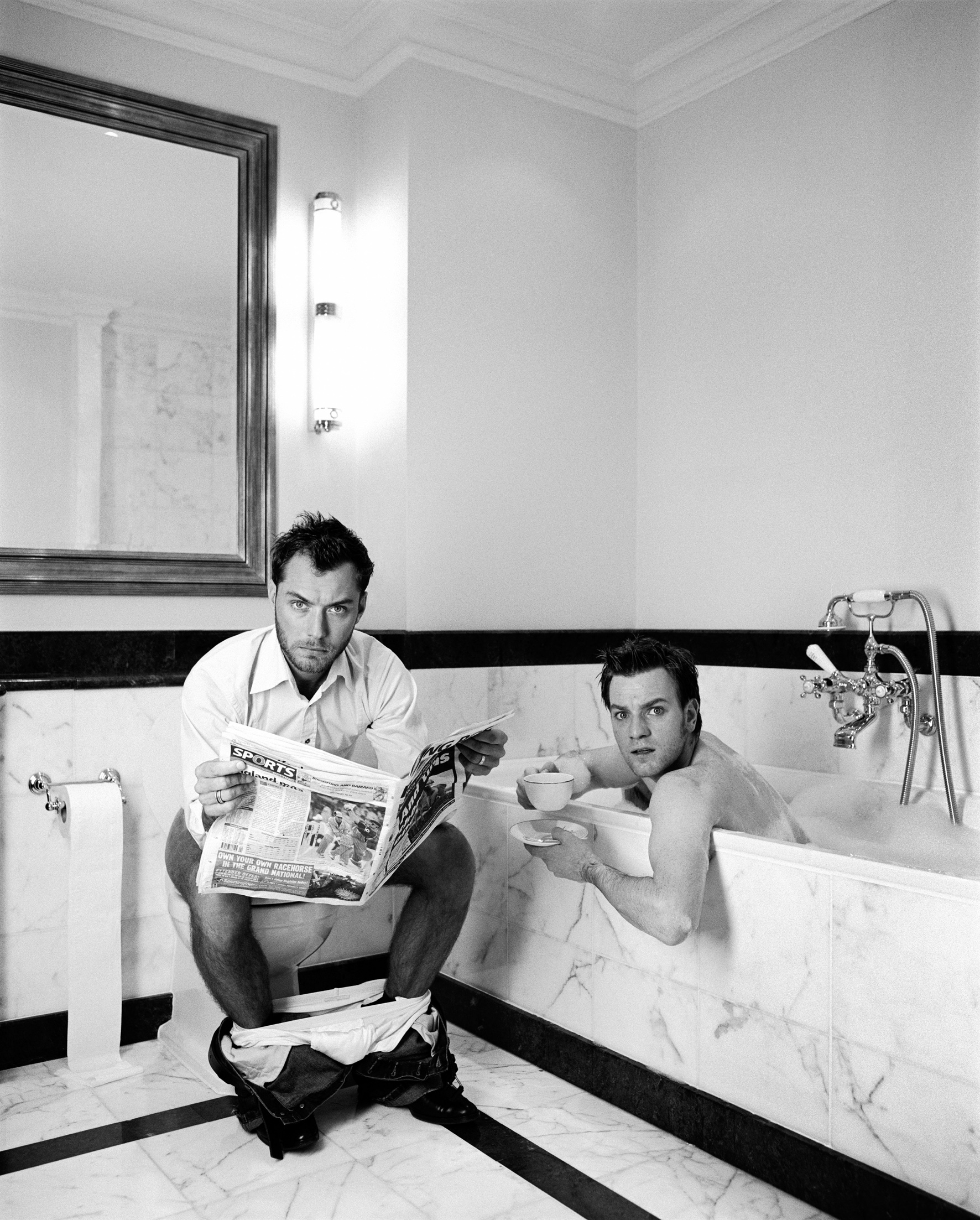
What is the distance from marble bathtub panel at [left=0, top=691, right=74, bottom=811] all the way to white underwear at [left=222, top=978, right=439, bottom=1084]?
0.74m

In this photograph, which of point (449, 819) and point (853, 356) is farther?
point (853, 356)

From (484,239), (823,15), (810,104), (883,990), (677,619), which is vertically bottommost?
(883,990)

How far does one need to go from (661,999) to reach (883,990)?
0.47 metres

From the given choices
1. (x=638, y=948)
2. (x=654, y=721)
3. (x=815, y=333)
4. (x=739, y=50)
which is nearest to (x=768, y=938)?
(x=638, y=948)

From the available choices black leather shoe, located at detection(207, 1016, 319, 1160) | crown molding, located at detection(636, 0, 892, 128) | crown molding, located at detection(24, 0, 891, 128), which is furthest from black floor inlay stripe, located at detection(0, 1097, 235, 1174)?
crown molding, located at detection(636, 0, 892, 128)

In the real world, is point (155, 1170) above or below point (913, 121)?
below

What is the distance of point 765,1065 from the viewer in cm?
178

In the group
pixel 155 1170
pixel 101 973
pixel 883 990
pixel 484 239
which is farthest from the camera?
pixel 484 239

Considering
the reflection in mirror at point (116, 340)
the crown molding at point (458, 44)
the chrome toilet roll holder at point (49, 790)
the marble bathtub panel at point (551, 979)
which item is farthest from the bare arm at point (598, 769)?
the crown molding at point (458, 44)

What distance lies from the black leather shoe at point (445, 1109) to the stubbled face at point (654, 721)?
69 cm

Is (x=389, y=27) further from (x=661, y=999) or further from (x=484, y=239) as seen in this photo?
(x=661, y=999)

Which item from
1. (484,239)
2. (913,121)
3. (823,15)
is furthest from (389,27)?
(913,121)

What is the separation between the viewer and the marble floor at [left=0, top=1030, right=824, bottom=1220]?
1.72 metres

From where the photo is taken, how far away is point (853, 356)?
2777mm
